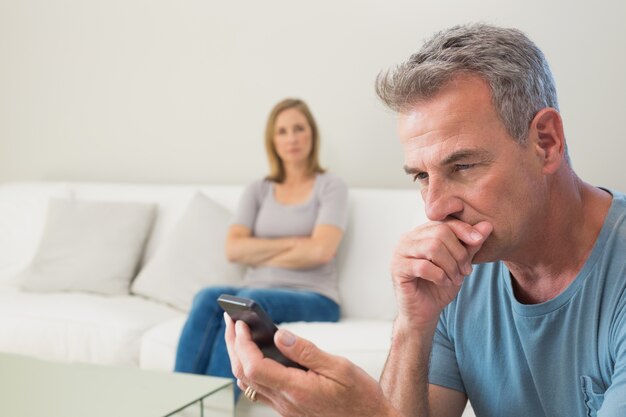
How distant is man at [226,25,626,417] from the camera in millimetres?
1126

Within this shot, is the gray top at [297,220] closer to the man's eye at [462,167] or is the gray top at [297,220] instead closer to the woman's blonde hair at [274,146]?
the woman's blonde hair at [274,146]

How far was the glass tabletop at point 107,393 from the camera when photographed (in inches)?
68.2

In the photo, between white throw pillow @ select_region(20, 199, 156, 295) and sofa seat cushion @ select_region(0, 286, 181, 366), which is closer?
sofa seat cushion @ select_region(0, 286, 181, 366)

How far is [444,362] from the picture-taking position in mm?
1355

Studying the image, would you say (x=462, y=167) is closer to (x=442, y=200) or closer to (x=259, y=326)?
(x=442, y=200)

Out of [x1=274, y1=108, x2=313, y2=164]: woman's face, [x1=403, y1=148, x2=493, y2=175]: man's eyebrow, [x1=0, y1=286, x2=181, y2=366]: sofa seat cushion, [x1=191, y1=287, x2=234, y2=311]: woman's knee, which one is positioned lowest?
[x1=0, y1=286, x2=181, y2=366]: sofa seat cushion

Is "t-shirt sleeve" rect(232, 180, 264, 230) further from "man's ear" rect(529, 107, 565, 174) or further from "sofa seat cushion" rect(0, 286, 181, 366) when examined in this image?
"man's ear" rect(529, 107, 565, 174)

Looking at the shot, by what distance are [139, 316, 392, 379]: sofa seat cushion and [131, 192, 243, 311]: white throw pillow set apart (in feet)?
0.90

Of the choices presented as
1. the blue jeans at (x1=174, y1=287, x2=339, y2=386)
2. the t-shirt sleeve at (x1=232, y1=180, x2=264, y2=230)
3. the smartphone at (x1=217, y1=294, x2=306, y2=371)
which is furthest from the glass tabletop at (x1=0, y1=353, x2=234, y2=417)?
the t-shirt sleeve at (x1=232, y1=180, x2=264, y2=230)

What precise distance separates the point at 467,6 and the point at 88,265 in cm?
192

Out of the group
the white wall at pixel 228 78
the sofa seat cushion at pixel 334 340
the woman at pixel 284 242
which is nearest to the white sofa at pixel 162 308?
the sofa seat cushion at pixel 334 340

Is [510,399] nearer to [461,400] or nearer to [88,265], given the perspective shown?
[461,400]

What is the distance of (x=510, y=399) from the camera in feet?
4.13

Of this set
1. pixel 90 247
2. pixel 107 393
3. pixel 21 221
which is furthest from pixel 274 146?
pixel 107 393
